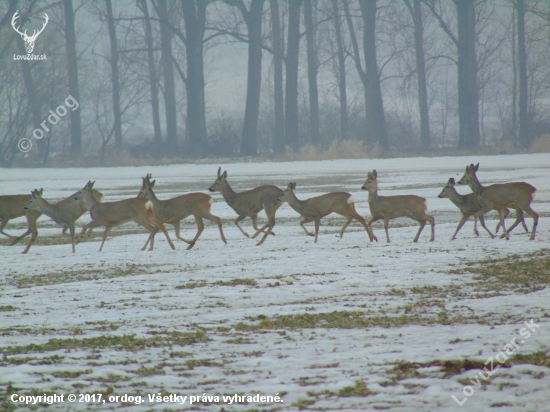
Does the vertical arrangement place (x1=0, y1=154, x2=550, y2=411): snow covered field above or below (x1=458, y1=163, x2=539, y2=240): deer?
below

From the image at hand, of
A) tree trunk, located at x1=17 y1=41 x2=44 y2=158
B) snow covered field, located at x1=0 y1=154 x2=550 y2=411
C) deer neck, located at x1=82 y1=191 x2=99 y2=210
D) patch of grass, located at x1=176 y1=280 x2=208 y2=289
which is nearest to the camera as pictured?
snow covered field, located at x1=0 y1=154 x2=550 y2=411

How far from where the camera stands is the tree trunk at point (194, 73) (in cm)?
4266

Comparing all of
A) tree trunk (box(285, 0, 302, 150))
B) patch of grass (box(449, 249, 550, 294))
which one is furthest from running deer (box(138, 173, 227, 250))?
tree trunk (box(285, 0, 302, 150))

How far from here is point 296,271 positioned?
9672 mm

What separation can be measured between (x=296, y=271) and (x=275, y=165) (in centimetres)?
2481

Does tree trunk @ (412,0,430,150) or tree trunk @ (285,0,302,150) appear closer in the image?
tree trunk @ (285,0,302,150)

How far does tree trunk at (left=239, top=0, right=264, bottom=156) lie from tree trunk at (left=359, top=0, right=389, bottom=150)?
5.92 metres

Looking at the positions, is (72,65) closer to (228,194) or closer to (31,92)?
(31,92)

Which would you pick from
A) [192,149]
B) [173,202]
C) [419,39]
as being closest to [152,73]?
[192,149]

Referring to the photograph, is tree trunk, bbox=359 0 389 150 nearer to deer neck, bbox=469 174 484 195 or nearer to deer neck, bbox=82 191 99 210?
deer neck, bbox=469 174 484 195

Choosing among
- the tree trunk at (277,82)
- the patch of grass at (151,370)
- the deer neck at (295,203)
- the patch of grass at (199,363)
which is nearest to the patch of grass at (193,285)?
the patch of grass at (199,363)

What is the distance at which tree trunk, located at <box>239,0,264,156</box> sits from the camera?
4222cm

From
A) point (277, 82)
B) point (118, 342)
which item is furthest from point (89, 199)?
point (277, 82)

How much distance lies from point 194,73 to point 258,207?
31832 mm
